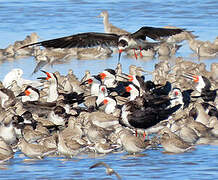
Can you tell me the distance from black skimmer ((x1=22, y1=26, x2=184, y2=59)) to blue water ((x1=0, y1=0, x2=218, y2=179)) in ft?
10.8

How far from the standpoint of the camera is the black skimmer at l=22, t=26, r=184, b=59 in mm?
16203

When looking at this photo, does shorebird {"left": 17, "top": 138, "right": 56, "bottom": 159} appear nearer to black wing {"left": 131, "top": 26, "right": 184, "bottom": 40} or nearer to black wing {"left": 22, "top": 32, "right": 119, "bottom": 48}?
black wing {"left": 22, "top": 32, "right": 119, "bottom": 48}

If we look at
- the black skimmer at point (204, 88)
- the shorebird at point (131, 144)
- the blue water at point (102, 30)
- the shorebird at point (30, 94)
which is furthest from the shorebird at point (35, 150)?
the black skimmer at point (204, 88)

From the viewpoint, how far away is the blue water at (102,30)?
11.0 metres

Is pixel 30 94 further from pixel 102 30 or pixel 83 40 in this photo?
pixel 102 30

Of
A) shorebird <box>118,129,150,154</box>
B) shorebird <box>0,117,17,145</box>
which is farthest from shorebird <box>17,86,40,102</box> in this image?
shorebird <box>118,129,150,154</box>

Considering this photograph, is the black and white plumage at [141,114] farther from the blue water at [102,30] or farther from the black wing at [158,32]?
the black wing at [158,32]

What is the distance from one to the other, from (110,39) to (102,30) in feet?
37.7

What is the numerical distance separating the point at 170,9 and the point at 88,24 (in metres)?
6.10

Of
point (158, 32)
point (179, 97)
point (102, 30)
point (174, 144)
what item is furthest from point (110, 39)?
point (102, 30)

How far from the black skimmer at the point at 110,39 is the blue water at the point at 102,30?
10.8 ft

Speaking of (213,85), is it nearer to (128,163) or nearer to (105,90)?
(105,90)

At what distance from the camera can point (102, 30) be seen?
2869 cm

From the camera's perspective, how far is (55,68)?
2242cm
